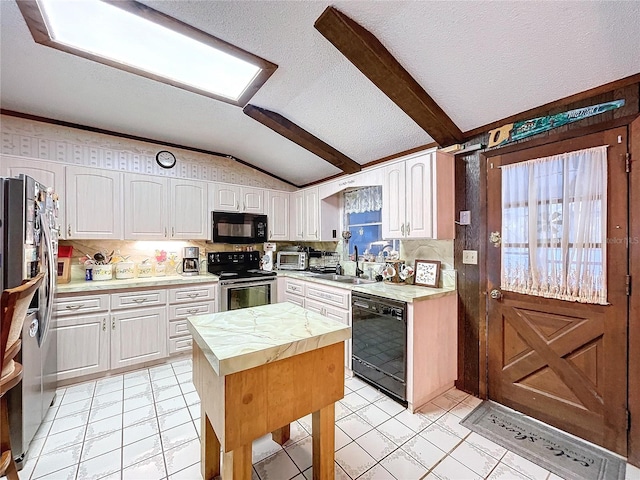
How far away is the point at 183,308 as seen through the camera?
3.07 metres

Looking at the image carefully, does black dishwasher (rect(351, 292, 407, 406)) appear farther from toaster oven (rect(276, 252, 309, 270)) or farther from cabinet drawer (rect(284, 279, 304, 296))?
toaster oven (rect(276, 252, 309, 270))

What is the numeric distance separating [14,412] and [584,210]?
12.6ft

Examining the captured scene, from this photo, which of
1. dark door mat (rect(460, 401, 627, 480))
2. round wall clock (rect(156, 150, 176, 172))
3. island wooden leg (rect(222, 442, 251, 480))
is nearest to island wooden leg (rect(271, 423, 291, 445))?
island wooden leg (rect(222, 442, 251, 480))

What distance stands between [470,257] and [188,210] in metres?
3.20

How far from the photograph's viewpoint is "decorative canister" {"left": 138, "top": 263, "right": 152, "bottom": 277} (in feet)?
10.6

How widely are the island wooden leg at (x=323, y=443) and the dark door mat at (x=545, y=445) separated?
4.05 ft

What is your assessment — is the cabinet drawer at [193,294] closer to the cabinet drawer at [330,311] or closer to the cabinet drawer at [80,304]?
the cabinet drawer at [80,304]

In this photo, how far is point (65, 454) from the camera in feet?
5.64

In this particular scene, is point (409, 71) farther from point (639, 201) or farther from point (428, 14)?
point (639, 201)

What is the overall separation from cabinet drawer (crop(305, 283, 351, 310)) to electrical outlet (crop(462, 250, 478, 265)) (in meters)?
1.12

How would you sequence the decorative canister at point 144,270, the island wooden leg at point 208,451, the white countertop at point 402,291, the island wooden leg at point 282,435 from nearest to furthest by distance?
1. the island wooden leg at point 208,451
2. the island wooden leg at point 282,435
3. the white countertop at point 402,291
4. the decorative canister at point 144,270

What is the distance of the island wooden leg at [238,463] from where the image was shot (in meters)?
1.13

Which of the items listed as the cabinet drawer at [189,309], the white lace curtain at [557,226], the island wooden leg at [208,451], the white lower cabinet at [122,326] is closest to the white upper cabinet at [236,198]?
the white lower cabinet at [122,326]

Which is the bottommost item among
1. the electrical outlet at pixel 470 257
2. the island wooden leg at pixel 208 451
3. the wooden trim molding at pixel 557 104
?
the island wooden leg at pixel 208 451
